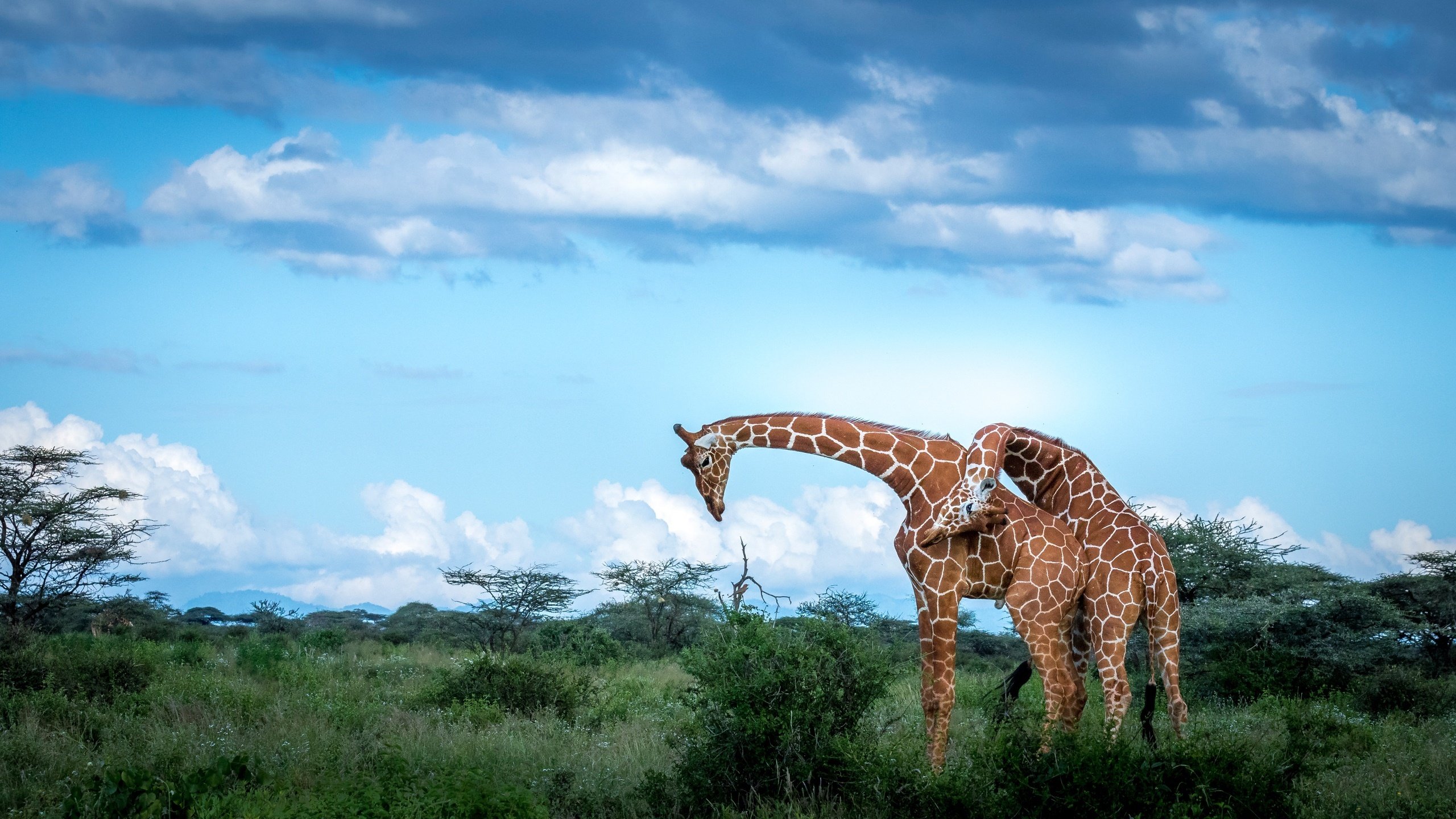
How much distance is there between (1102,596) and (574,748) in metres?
5.26

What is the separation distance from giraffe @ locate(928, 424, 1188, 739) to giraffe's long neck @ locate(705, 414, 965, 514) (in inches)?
14.1

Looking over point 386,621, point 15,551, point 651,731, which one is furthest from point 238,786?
point 386,621

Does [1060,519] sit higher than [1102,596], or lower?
higher

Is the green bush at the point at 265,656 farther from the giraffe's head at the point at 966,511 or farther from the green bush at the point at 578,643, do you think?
the giraffe's head at the point at 966,511

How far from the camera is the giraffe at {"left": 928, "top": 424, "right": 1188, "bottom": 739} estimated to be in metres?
9.88

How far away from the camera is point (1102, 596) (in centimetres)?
1035

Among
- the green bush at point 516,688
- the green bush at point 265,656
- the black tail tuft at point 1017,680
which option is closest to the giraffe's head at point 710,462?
the black tail tuft at point 1017,680

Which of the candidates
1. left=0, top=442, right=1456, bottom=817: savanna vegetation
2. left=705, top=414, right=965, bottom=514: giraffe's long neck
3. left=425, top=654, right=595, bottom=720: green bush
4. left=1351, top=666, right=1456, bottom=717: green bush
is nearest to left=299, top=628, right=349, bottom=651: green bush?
left=0, top=442, right=1456, bottom=817: savanna vegetation

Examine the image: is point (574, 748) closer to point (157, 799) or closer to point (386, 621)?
point (157, 799)

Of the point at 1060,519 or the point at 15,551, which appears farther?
the point at 15,551

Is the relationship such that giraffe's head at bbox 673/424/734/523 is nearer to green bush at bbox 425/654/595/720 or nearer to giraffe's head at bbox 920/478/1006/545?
giraffe's head at bbox 920/478/1006/545

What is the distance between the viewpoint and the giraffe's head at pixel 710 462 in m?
10.2

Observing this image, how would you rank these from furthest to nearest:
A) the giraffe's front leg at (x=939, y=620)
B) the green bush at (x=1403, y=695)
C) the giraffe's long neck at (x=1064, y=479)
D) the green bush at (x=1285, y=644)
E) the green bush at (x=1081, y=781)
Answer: the green bush at (x=1285, y=644) < the green bush at (x=1403, y=695) < the giraffe's long neck at (x=1064, y=479) < the giraffe's front leg at (x=939, y=620) < the green bush at (x=1081, y=781)

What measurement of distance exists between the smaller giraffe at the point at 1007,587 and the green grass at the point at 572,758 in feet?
1.45
